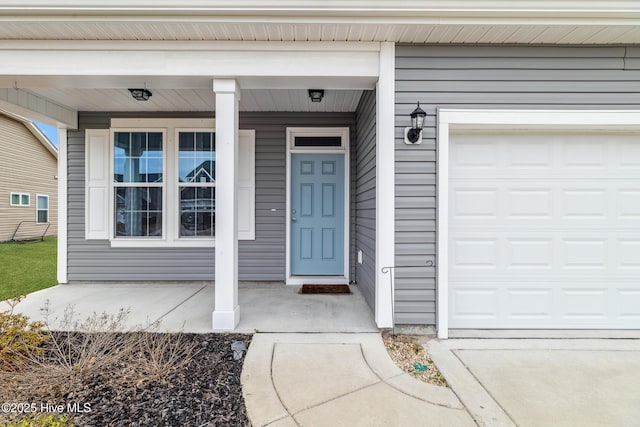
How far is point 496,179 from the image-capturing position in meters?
2.74

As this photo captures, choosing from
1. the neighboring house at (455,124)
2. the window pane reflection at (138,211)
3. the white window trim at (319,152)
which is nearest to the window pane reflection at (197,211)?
the window pane reflection at (138,211)

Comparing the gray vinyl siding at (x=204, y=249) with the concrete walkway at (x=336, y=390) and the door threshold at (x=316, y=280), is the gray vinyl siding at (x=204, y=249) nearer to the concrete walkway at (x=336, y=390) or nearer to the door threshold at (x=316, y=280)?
the door threshold at (x=316, y=280)

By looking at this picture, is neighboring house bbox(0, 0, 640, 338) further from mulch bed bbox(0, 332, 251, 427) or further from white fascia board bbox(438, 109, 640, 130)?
mulch bed bbox(0, 332, 251, 427)

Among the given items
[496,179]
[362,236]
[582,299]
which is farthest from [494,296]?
[362,236]

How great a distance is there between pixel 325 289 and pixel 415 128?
7.72 ft

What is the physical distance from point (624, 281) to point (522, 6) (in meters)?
2.60

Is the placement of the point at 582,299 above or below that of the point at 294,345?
above

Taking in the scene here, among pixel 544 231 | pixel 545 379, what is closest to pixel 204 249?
pixel 545 379

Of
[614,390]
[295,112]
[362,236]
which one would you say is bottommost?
[614,390]

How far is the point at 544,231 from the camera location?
2.74 meters

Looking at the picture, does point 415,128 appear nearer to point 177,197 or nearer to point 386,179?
point 386,179

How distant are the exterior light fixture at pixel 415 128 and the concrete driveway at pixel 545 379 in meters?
1.78

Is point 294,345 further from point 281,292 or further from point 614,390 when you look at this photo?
point 614,390

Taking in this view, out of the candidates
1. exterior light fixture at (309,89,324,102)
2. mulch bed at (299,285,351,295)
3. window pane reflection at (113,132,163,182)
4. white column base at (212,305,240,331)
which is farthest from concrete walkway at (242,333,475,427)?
window pane reflection at (113,132,163,182)
